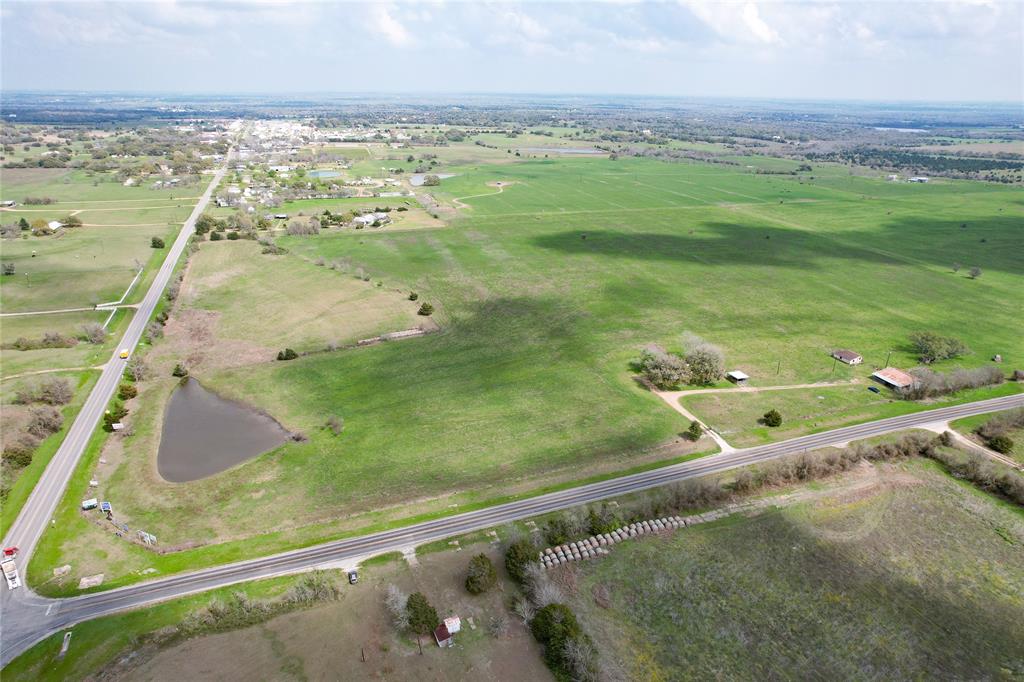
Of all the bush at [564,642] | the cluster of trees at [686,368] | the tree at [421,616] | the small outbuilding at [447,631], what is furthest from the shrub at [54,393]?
the cluster of trees at [686,368]

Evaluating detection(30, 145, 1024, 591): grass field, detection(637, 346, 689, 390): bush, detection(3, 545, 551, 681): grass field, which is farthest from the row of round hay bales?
detection(637, 346, 689, 390): bush

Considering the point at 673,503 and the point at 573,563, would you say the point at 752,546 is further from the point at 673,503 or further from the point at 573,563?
the point at 573,563

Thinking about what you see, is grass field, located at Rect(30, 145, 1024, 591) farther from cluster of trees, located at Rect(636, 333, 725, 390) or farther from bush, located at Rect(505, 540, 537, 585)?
bush, located at Rect(505, 540, 537, 585)

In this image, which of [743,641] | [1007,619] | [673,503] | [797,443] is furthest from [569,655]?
[797,443]

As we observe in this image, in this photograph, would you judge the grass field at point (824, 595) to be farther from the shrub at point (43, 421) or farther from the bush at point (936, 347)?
the shrub at point (43, 421)

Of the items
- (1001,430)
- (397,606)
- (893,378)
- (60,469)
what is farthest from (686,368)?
(60,469)
